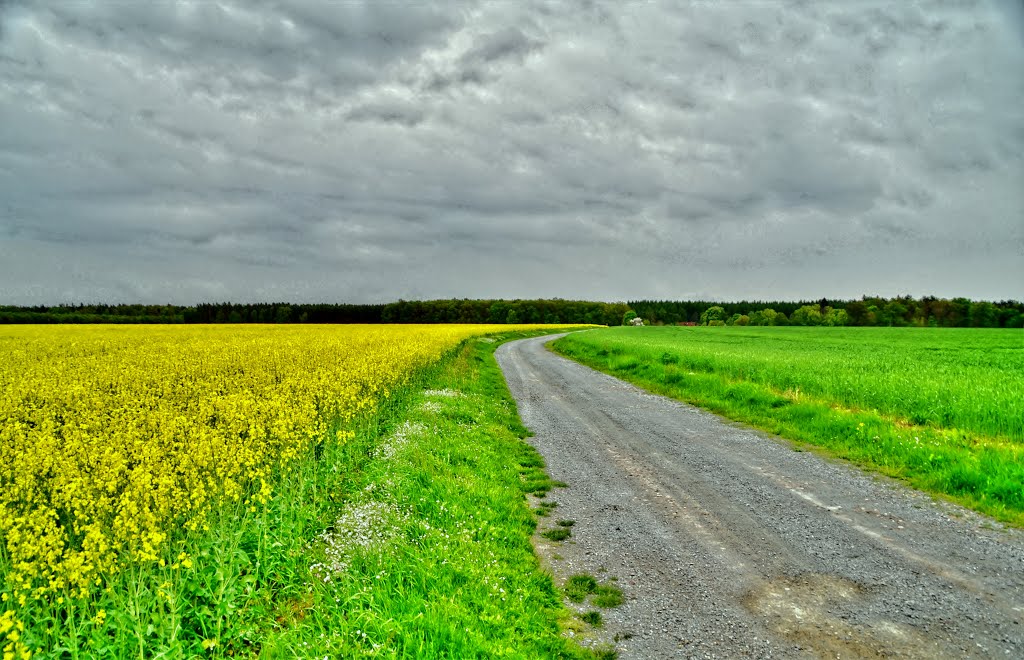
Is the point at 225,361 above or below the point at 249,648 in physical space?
above

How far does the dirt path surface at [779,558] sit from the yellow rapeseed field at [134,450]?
4.23 m

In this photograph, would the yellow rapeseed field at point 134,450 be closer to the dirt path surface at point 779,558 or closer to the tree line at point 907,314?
the dirt path surface at point 779,558

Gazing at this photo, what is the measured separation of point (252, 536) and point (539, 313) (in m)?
152

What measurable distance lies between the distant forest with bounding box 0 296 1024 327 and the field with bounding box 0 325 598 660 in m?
103

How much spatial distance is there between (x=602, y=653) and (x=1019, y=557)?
221 inches

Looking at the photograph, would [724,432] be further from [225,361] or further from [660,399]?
[225,361]

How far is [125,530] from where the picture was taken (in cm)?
487

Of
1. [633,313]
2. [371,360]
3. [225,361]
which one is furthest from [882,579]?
[633,313]

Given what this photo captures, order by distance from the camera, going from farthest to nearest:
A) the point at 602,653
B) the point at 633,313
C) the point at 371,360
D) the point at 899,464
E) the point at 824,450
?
the point at 633,313 → the point at 371,360 → the point at 824,450 → the point at 899,464 → the point at 602,653

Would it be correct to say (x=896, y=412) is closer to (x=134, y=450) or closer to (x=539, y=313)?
(x=134, y=450)

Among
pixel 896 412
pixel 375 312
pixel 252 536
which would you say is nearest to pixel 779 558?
pixel 252 536

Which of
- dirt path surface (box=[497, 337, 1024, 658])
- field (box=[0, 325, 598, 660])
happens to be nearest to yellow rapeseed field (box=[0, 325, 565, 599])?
field (box=[0, 325, 598, 660])

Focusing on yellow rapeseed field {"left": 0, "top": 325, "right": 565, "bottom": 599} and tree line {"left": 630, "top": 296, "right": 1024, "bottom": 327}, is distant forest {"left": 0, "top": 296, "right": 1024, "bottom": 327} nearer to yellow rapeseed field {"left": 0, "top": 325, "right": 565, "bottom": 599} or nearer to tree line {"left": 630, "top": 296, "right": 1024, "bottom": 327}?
tree line {"left": 630, "top": 296, "right": 1024, "bottom": 327}

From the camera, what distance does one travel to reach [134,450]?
684 cm
